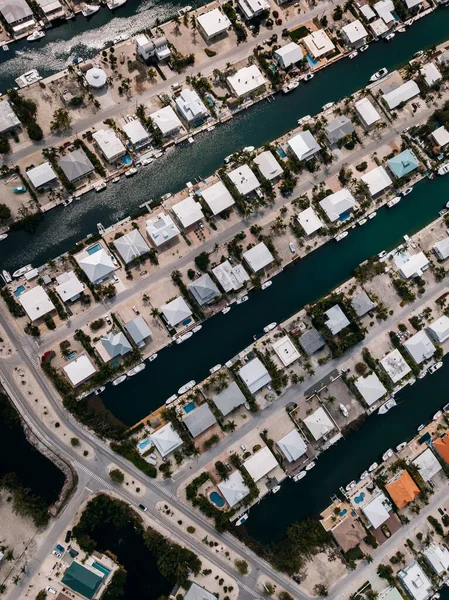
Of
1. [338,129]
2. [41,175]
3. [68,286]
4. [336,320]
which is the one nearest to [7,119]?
[41,175]

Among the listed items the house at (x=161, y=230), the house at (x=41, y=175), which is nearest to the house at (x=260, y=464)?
the house at (x=161, y=230)

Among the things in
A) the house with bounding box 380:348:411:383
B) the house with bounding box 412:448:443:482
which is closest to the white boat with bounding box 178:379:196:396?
the house with bounding box 380:348:411:383

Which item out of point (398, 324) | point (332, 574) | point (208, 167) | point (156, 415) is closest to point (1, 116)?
point (208, 167)

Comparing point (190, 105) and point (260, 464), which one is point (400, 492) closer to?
point (260, 464)

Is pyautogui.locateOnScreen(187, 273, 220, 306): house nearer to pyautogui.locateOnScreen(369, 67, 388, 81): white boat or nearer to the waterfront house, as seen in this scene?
pyautogui.locateOnScreen(369, 67, 388, 81): white boat

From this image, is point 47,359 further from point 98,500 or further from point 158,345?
point 98,500
